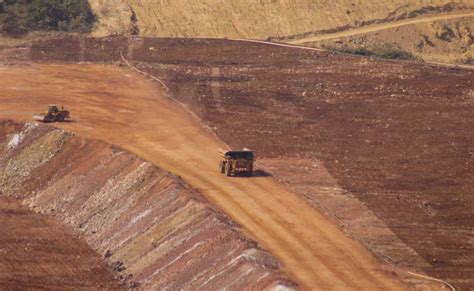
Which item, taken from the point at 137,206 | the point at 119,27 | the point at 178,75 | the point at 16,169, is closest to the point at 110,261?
the point at 137,206

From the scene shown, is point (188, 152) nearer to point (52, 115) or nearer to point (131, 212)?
point (131, 212)

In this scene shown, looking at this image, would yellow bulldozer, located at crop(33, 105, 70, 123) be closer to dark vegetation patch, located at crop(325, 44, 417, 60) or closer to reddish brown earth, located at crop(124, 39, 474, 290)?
reddish brown earth, located at crop(124, 39, 474, 290)

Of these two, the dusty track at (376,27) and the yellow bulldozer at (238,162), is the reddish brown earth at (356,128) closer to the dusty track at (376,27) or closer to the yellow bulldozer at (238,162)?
the yellow bulldozer at (238,162)

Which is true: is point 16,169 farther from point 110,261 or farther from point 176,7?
point 176,7

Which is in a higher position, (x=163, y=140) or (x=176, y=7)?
(x=176, y=7)

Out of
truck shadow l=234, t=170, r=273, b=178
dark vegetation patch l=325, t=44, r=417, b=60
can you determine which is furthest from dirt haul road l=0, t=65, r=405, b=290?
dark vegetation patch l=325, t=44, r=417, b=60

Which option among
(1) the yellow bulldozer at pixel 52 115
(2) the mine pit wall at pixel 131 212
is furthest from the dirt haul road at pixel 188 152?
(2) the mine pit wall at pixel 131 212
